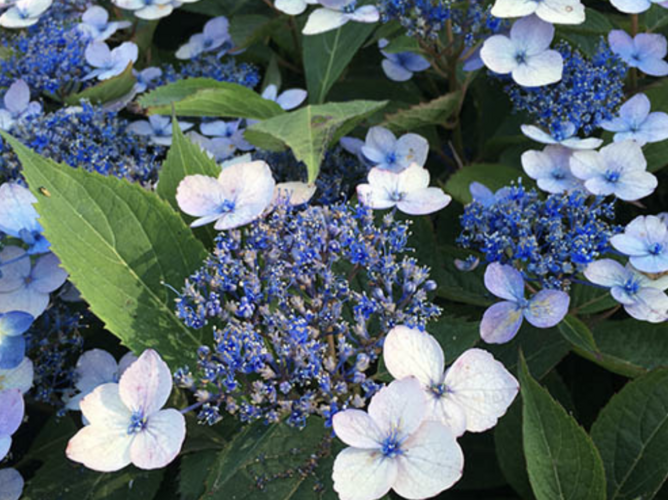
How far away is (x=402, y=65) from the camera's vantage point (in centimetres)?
150

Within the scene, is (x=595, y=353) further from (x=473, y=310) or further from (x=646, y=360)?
(x=473, y=310)

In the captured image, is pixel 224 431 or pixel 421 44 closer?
pixel 224 431

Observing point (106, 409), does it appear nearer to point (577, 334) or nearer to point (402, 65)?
point (577, 334)

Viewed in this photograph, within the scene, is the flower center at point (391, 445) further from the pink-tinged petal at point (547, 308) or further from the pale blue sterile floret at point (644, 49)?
the pale blue sterile floret at point (644, 49)

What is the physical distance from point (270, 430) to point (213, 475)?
0.09 meters

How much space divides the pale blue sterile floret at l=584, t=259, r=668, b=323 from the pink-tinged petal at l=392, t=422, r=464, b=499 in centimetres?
37

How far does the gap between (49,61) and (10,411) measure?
75 cm

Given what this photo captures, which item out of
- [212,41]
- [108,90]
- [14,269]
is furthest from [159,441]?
[212,41]

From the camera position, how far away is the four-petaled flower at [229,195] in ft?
3.30

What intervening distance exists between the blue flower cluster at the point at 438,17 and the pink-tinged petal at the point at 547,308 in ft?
1.63

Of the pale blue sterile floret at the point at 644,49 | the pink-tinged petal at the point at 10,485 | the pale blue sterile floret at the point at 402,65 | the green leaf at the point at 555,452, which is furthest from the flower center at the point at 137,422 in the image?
the pale blue sterile floret at the point at 644,49

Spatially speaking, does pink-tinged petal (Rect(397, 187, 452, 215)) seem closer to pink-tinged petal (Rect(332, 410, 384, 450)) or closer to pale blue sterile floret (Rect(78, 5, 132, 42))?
pink-tinged petal (Rect(332, 410, 384, 450))

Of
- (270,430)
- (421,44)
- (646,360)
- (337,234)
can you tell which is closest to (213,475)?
(270,430)

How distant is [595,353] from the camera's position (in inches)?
40.2
